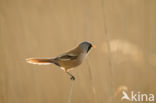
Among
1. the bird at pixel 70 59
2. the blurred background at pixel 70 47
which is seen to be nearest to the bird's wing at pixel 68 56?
the bird at pixel 70 59

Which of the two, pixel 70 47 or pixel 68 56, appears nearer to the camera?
pixel 68 56

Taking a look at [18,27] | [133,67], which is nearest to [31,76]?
[18,27]

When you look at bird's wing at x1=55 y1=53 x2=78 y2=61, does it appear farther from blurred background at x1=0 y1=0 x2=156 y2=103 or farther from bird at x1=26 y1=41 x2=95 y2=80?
blurred background at x1=0 y1=0 x2=156 y2=103

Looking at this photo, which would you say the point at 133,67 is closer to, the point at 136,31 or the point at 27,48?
the point at 136,31

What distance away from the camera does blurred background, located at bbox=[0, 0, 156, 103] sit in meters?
1.79

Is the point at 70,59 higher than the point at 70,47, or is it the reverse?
the point at 70,59

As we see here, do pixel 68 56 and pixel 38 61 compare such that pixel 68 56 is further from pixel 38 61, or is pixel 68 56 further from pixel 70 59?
pixel 38 61

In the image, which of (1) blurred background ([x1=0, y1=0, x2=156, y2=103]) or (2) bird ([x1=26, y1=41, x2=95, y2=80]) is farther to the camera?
(1) blurred background ([x1=0, y1=0, x2=156, y2=103])

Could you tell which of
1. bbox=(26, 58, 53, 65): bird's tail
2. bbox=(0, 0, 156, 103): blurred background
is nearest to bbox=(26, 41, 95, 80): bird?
bbox=(26, 58, 53, 65): bird's tail

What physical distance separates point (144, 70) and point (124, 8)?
16.5 inches

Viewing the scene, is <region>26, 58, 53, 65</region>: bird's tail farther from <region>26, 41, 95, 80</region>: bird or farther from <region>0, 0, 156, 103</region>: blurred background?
<region>0, 0, 156, 103</region>: blurred background

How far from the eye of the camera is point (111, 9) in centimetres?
203

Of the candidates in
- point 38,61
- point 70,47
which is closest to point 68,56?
point 38,61

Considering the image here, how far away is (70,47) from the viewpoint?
1.99m
